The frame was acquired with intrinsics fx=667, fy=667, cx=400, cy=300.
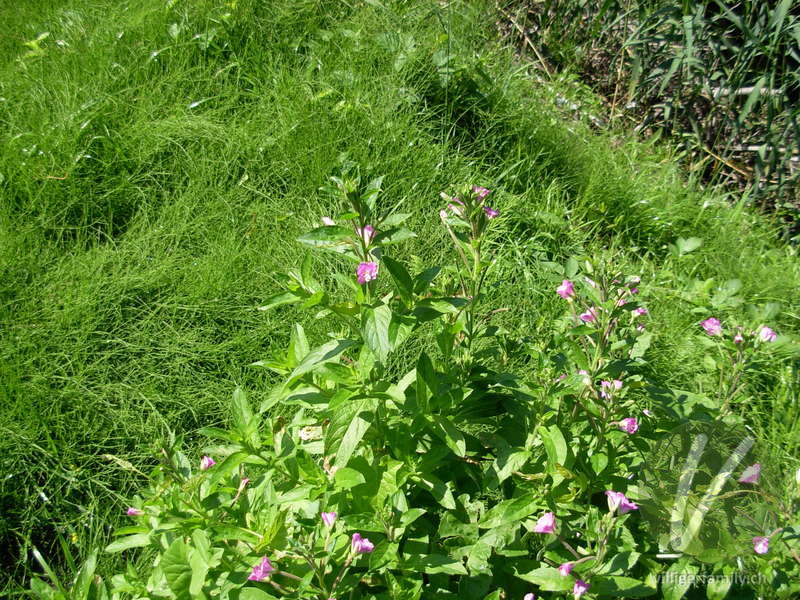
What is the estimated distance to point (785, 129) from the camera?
11.2 ft

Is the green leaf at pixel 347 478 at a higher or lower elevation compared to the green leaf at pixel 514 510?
higher

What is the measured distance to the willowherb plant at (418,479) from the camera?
3.99ft

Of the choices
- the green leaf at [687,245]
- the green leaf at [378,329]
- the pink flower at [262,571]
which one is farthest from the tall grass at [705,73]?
the pink flower at [262,571]

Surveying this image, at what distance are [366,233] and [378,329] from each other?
209 millimetres

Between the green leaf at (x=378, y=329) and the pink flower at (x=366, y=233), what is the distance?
15 centimetres

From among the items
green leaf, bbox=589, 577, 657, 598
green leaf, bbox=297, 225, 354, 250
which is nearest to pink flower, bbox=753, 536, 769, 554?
green leaf, bbox=589, 577, 657, 598

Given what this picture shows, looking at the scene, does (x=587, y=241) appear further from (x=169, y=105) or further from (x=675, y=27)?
(x=169, y=105)

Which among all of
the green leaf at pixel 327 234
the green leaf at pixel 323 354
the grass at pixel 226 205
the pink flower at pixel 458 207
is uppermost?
the green leaf at pixel 327 234

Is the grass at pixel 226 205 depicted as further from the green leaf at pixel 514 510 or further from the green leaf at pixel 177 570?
the green leaf at pixel 177 570

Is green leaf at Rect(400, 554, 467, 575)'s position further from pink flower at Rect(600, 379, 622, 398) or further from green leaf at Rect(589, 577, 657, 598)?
pink flower at Rect(600, 379, 622, 398)

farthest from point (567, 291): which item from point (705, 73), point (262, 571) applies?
point (705, 73)

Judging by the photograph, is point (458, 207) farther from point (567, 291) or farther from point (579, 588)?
point (579, 588)

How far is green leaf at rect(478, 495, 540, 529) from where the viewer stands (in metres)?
1.29

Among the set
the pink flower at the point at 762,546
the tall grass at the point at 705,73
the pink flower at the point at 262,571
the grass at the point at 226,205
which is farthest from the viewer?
the tall grass at the point at 705,73
